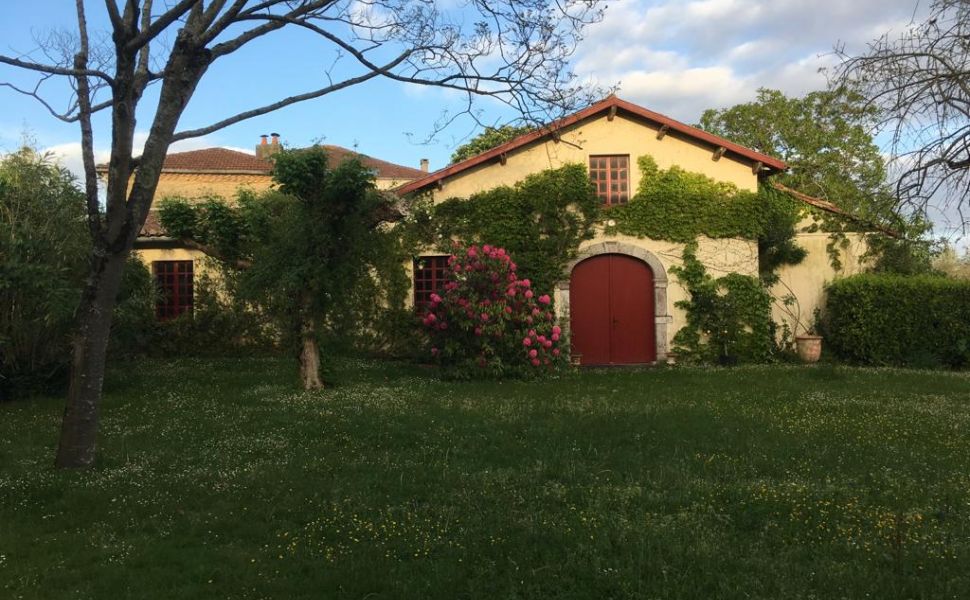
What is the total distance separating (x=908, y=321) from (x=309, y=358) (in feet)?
40.7

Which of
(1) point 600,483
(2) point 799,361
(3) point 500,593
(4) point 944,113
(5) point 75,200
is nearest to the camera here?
(3) point 500,593

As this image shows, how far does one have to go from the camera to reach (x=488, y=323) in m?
12.1

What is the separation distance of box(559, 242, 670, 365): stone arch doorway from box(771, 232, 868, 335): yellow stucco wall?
10.9 ft

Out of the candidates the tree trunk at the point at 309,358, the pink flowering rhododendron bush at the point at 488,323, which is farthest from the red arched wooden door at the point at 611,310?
the tree trunk at the point at 309,358

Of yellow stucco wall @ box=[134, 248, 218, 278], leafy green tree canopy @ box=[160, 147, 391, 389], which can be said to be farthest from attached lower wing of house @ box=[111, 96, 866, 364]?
yellow stucco wall @ box=[134, 248, 218, 278]

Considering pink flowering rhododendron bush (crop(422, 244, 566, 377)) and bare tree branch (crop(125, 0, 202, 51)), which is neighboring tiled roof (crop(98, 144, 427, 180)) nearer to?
pink flowering rhododendron bush (crop(422, 244, 566, 377))

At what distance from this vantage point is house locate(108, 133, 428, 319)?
56.4 ft

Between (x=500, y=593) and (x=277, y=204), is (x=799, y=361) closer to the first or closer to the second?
(x=277, y=204)

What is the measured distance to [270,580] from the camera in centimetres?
380

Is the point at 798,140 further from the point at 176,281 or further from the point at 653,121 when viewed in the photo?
the point at 176,281

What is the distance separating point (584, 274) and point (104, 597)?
41.2 ft

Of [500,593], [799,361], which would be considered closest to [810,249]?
[799,361]

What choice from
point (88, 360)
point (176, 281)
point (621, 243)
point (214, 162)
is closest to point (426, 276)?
point (621, 243)

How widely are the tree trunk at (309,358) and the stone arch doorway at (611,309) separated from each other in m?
6.18
